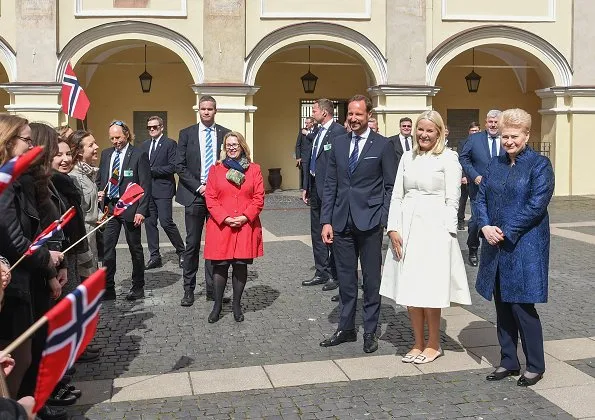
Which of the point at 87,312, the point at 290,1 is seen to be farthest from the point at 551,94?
the point at 87,312

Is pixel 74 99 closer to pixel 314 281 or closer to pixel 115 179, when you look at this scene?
pixel 115 179

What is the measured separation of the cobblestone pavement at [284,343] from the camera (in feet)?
14.9

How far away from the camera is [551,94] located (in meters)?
18.8

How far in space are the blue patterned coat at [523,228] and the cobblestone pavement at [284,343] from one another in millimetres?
656

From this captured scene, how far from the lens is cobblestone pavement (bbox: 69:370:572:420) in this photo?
442cm

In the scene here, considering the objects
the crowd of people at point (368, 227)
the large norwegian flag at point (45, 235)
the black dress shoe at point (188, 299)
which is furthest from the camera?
the black dress shoe at point (188, 299)

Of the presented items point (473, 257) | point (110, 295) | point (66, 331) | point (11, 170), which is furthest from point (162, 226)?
point (66, 331)

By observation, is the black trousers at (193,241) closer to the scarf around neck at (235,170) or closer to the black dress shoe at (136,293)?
the black dress shoe at (136,293)

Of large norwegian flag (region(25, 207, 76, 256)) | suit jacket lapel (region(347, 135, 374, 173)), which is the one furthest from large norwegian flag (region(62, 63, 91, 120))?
large norwegian flag (region(25, 207, 76, 256))

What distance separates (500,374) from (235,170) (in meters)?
2.94

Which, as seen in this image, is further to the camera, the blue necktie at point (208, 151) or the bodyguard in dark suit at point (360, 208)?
the blue necktie at point (208, 151)

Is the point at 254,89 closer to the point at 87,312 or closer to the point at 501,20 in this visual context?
the point at 501,20

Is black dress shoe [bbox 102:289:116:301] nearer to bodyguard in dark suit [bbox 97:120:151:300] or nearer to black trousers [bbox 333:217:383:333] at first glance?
bodyguard in dark suit [bbox 97:120:151:300]

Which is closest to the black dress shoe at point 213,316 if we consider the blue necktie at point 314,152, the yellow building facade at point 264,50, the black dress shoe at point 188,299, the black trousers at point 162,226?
the black dress shoe at point 188,299
